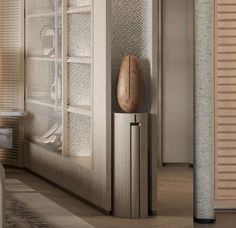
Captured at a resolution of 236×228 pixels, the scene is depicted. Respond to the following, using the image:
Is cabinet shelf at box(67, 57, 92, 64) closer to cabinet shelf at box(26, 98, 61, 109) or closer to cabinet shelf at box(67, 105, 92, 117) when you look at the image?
cabinet shelf at box(67, 105, 92, 117)

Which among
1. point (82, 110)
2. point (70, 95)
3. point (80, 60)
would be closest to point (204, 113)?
point (82, 110)

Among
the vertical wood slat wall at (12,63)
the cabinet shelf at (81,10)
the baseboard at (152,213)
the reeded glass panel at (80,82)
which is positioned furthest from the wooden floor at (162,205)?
the cabinet shelf at (81,10)

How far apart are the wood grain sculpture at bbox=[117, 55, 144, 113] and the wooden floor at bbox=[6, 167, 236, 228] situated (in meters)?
0.86

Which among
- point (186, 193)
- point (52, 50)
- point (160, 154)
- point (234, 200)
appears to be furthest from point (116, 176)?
point (160, 154)

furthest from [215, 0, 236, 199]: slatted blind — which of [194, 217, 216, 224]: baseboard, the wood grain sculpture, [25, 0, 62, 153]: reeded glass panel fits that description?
[25, 0, 62, 153]: reeded glass panel

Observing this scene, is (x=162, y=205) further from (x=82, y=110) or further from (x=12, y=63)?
(x=12, y=63)

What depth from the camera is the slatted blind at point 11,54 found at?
29.1 ft

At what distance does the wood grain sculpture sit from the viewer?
604 cm

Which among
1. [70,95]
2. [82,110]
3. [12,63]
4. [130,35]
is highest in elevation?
[130,35]

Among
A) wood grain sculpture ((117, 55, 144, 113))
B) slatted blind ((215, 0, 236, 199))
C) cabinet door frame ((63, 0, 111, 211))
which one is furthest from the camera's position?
slatted blind ((215, 0, 236, 199))

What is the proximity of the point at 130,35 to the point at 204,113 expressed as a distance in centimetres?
92

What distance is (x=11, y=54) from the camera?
351 inches

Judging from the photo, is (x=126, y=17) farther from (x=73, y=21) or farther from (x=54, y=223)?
(x=54, y=223)

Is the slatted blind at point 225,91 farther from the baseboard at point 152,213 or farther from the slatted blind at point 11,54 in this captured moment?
the slatted blind at point 11,54
